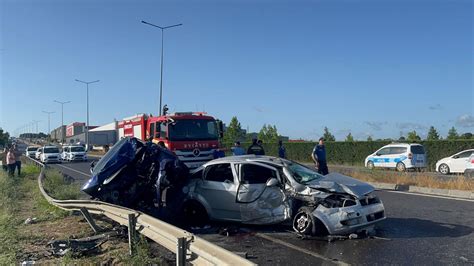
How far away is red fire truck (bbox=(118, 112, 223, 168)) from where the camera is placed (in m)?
16.0

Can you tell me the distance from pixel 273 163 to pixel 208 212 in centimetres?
160

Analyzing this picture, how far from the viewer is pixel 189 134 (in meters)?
16.4

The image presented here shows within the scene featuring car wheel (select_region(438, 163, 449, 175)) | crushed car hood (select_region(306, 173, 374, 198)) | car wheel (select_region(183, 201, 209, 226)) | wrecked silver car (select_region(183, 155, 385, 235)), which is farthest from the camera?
car wheel (select_region(438, 163, 449, 175))

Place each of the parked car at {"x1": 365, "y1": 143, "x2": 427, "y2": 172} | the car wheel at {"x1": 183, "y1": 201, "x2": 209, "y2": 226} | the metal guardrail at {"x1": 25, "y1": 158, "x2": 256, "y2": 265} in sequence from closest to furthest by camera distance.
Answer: the metal guardrail at {"x1": 25, "y1": 158, "x2": 256, "y2": 265} → the car wheel at {"x1": 183, "y1": 201, "x2": 209, "y2": 226} → the parked car at {"x1": 365, "y1": 143, "x2": 427, "y2": 172}

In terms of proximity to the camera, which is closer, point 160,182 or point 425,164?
point 160,182

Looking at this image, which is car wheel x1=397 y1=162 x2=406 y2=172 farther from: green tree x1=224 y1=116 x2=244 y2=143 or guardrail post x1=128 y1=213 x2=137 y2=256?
green tree x1=224 y1=116 x2=244 y2=143

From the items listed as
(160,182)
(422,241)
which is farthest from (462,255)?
(160,182)

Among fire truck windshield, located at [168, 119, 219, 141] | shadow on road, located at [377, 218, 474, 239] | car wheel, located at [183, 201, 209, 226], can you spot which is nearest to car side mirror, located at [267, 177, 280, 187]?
car wheel, located at [183, 201, 209, 226]

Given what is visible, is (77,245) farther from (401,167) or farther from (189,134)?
(401,167)

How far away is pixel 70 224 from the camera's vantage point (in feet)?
32.7

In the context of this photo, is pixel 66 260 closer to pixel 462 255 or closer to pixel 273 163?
pixel 273 163

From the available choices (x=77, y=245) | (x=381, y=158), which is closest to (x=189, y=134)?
(x=77, y=245)

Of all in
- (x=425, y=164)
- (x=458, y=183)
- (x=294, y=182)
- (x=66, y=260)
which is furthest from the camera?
(x=425, y=164)

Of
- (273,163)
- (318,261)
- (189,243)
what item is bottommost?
(318,261)
